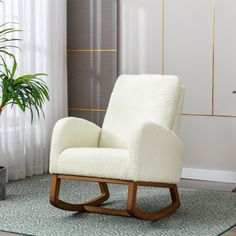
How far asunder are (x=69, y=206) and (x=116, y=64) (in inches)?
78.4

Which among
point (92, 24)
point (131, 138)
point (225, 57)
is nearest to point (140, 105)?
point (131, 138)

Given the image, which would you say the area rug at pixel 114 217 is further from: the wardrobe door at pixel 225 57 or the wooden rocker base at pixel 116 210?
the wardrobe door at pixel 225 57

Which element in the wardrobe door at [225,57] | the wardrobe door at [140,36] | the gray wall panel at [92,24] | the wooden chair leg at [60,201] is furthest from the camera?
the gray wall panel at [92,24]

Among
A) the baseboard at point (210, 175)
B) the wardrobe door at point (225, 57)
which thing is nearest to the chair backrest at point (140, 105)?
the wardrobe door at point (225, 57)

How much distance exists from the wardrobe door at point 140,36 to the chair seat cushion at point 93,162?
189 cm

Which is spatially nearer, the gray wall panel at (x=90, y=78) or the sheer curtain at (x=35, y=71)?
the sheer curtain at (x=35, y=71)

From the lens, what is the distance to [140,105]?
4047 millimetres

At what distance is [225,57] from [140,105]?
4.06 ft

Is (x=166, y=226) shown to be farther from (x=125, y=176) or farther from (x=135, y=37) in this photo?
(x=135, y=37)

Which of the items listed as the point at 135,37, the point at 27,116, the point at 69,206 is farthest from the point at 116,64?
the point at 69,206

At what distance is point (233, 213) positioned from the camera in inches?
152

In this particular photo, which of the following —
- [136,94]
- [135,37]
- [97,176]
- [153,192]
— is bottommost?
[153,192]

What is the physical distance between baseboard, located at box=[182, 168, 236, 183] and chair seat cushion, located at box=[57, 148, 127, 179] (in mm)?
1728

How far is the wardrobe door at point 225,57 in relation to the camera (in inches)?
194
